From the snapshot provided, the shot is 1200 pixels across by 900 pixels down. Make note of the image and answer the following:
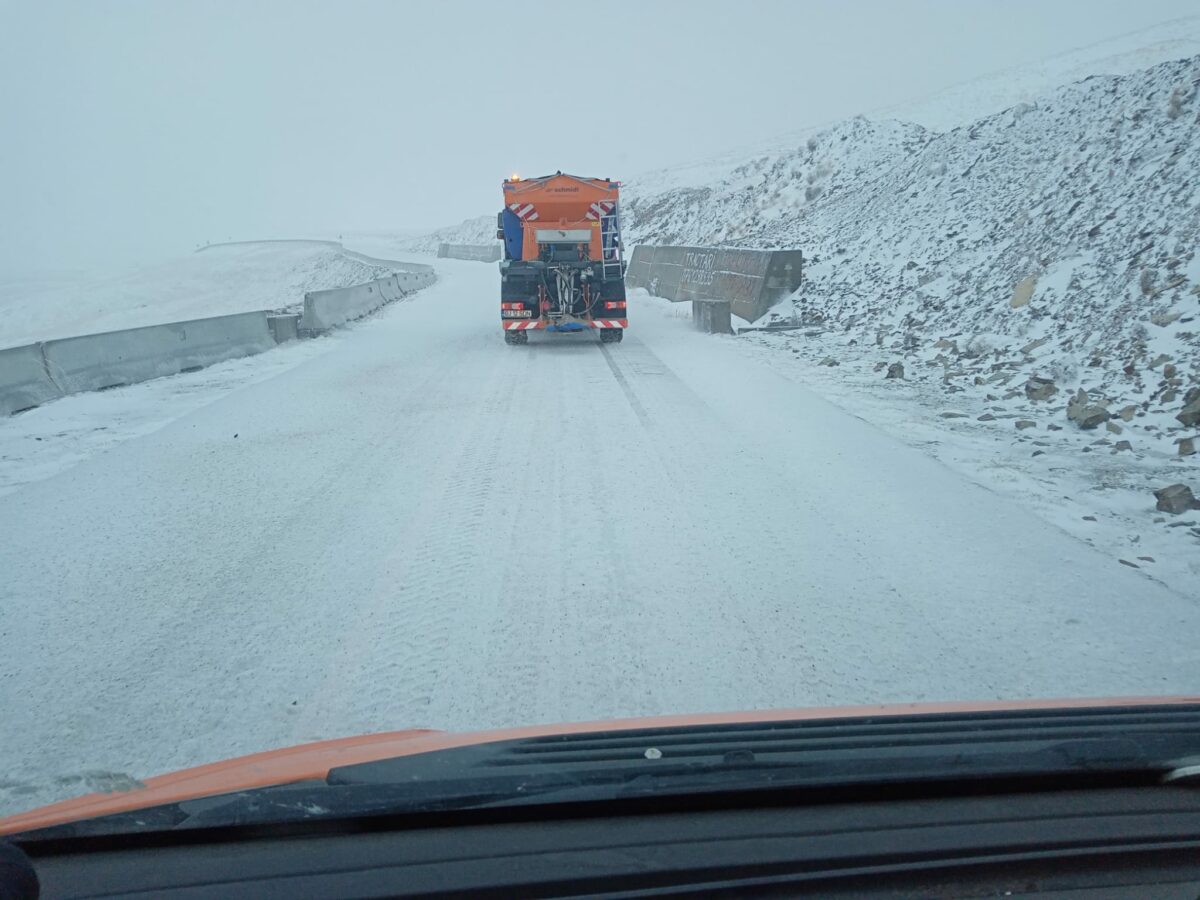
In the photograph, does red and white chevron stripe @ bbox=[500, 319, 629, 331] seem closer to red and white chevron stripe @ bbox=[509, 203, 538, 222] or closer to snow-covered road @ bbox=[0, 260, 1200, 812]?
red and white chevron stripe @ bbox=[509, 203, 538, 222]

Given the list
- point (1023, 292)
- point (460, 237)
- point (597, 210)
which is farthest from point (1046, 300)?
point (460, 237)

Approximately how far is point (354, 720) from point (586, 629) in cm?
133

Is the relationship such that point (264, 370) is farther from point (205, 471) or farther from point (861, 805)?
point (861, 805)

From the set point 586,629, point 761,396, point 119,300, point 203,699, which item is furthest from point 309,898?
point 119,300

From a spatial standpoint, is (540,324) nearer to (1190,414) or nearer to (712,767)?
(1190,414)

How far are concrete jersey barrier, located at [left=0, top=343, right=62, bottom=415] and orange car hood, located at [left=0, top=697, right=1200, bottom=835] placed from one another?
966 centimetres

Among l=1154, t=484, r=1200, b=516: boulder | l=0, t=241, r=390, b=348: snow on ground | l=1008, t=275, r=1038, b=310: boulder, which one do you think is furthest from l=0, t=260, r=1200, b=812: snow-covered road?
l=0, t=241, r=390, b=348: snow on ground

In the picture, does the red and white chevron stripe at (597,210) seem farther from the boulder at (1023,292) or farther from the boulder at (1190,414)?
the boulder at (1190,414)

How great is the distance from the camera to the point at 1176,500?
634 cm

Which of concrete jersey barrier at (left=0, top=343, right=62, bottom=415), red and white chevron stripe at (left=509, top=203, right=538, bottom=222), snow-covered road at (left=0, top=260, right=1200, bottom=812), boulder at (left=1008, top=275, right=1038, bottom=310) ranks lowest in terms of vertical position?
snow-covered road at (left=0, top=260, right=1200, bottom=812)

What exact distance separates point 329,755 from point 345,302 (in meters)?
19.9

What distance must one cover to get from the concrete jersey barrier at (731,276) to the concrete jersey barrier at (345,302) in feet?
28.3

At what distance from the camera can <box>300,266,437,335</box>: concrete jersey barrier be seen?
1819cm

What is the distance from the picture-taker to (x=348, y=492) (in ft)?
23.3
